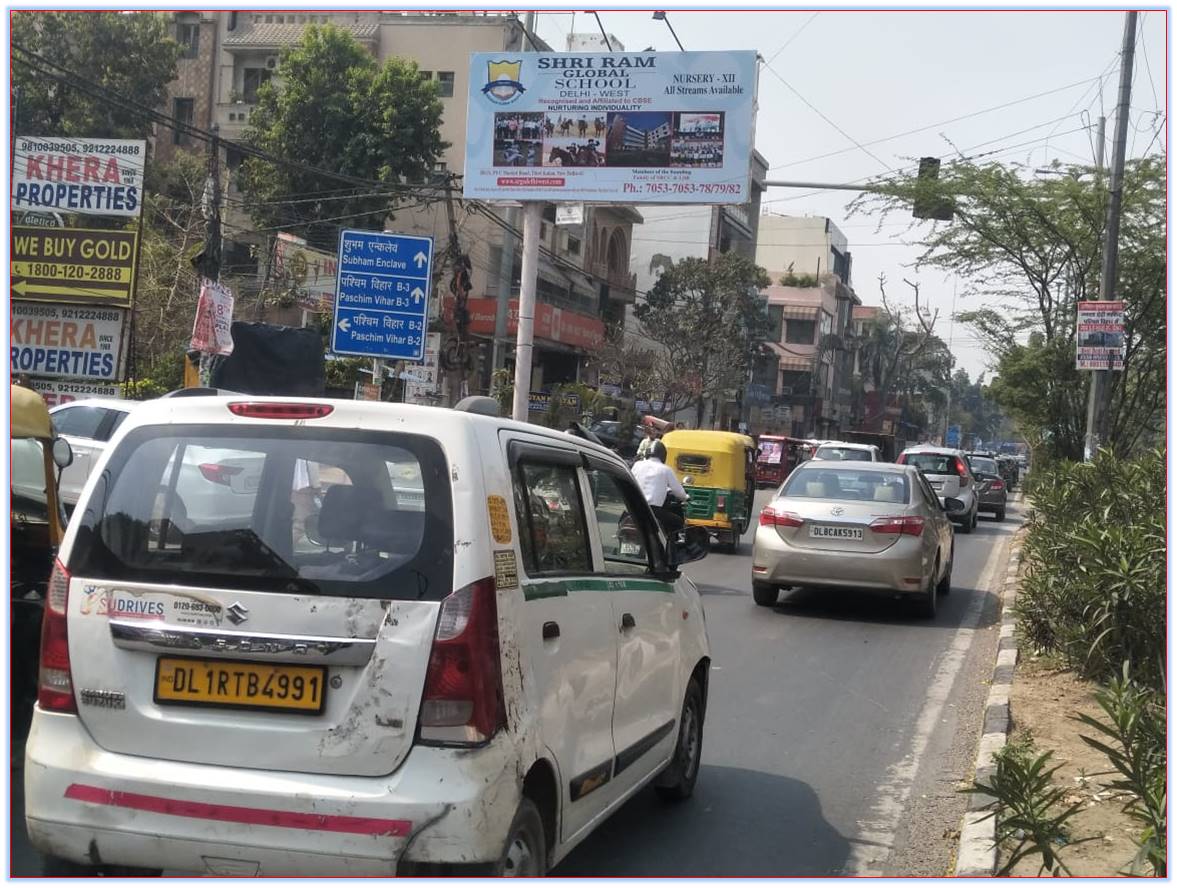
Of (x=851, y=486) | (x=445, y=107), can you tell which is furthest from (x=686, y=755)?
(x=445, y=107)

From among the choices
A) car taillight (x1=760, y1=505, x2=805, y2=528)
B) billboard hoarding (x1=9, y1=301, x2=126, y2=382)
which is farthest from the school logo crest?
car taillight (x1=760, y1=505, x2=805, y2=528)

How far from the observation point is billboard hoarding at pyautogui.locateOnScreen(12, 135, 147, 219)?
18578 millimetres

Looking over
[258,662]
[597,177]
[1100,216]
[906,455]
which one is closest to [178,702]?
[258,662]

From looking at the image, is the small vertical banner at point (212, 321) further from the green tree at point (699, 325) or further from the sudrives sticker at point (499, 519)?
the green tree at point (699, 325)

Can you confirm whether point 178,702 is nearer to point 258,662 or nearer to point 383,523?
point 258,662

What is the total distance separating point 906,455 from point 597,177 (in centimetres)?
1019

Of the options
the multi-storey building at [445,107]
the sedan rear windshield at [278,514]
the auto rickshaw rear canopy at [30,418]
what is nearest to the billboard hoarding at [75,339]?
the auto rickshaw rear canopy at [30,418]

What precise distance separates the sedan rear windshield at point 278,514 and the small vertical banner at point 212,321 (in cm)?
1385

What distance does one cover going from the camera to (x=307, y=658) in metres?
3.57

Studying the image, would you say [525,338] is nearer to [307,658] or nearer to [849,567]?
[849,567]

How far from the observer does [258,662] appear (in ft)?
11.8

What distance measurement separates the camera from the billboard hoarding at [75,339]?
53.8 feet

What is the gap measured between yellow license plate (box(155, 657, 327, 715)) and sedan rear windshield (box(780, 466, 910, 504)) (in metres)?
9.29

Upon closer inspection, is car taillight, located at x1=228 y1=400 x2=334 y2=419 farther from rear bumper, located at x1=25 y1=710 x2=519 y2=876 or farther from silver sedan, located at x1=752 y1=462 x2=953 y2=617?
silver sedan, located at x1=752 y1=462 x2=953 y2=617
